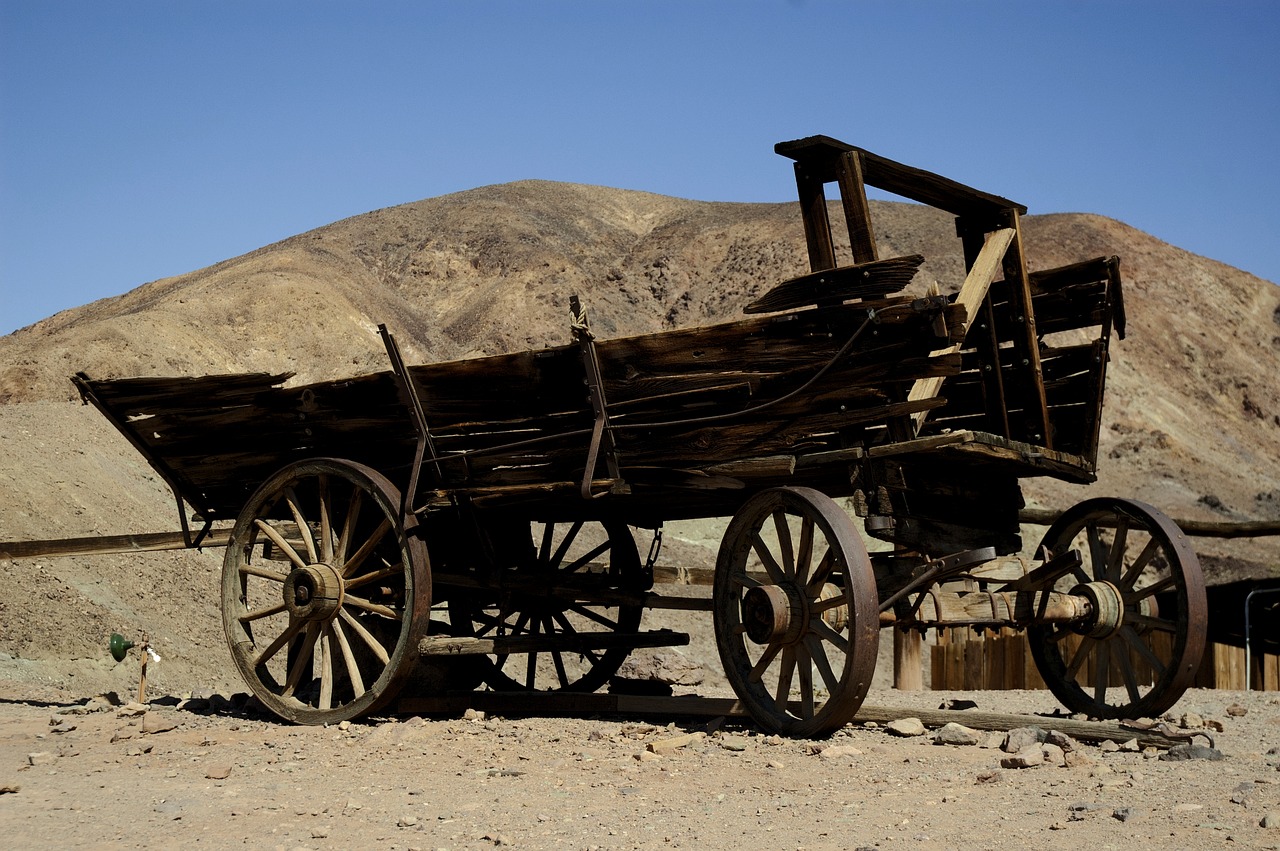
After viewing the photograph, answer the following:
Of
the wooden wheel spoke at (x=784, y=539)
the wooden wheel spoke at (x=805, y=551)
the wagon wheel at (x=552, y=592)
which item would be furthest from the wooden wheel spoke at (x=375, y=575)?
the wooden wheel spoke at (x=805, y=551)


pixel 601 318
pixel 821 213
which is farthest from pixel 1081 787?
pixel 601 318

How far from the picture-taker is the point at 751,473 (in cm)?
670

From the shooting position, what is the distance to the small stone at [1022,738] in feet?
19.5

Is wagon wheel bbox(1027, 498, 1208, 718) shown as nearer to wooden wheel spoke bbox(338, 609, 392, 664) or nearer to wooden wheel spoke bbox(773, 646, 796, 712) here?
wooden wheel spoke bbox(773, 646, 796, 712)

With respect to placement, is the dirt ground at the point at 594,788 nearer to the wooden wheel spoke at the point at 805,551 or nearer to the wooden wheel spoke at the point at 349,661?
the wooden wheel spoke at the point at 349,661

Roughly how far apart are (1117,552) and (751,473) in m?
2.27

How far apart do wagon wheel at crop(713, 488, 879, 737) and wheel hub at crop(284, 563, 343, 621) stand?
2.32 metres

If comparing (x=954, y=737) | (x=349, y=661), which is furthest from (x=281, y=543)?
(x=954, y=737)

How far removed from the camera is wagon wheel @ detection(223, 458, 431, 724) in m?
7.27

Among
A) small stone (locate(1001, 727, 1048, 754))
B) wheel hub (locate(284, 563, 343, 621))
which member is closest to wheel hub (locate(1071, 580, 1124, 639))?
small stone (locate(1001, 727, 1048, 754))

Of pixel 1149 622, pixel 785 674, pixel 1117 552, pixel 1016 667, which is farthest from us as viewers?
pixel 1016 667

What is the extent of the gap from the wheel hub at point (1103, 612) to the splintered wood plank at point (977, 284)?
4.44 feet

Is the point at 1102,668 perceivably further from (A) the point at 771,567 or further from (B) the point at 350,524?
(B) the point at 350,524

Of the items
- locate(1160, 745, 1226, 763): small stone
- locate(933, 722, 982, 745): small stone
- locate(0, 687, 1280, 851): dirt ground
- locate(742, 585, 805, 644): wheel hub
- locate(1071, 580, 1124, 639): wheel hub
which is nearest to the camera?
locate(0, 687, 1280, 851): dirt ground
